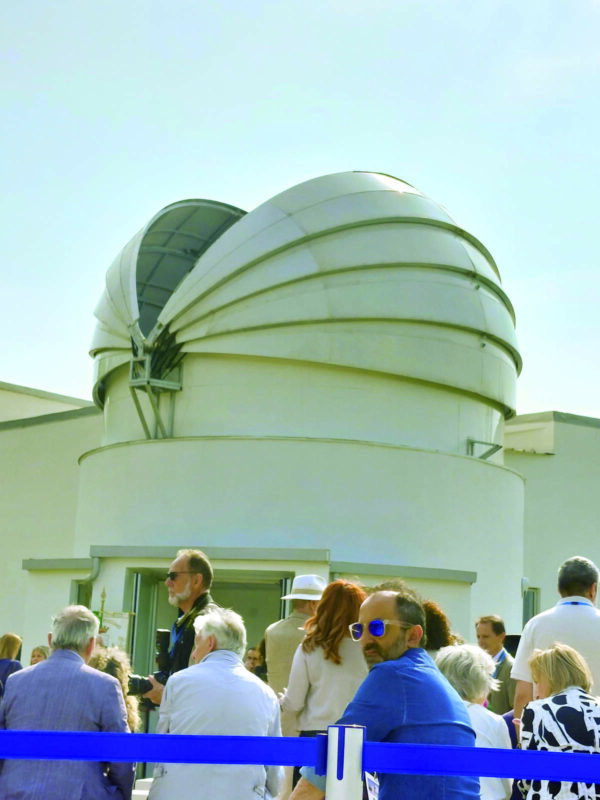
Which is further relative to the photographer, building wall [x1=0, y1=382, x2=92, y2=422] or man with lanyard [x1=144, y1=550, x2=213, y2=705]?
building wall [x1=0, y1=382, x2=92, y2=422]

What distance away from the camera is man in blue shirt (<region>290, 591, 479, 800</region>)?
378 centimetres

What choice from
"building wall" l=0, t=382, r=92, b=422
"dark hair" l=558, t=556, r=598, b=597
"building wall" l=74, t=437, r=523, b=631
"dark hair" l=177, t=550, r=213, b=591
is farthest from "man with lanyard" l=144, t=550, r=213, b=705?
"building wall" l=0, t=382, r=92, b=422

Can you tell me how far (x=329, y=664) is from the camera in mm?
5738

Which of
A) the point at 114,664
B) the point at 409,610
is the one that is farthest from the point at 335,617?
the point at 409,610

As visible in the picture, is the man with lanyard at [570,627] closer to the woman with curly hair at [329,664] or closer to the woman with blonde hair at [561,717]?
the woman with curly hair at [329,664]

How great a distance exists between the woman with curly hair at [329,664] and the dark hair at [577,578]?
3.95ft

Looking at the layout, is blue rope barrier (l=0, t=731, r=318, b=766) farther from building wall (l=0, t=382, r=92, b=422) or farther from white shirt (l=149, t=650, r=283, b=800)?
building wall (l=0, t=382, r=92, b=422)

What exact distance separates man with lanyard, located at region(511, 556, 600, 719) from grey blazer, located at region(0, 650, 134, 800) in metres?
2.26

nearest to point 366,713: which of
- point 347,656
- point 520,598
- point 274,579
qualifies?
point 347,656

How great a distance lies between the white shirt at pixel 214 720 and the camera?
4.76 metres

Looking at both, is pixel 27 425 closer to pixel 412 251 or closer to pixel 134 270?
pixel 134 270

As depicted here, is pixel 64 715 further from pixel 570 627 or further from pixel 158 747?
pixel 570 627

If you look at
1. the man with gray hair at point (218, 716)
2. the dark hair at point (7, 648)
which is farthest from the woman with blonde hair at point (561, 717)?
the dark hair at point (7, 648)

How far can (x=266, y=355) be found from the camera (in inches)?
693
